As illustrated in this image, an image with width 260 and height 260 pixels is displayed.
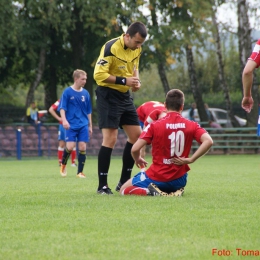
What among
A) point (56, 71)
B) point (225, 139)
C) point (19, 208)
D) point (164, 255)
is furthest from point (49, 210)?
point (56, 71)

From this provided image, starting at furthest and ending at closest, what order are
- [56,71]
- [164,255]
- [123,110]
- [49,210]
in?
[56,71]
[123,110]
[49,210]
[164,255]

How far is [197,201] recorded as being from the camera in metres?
7.50

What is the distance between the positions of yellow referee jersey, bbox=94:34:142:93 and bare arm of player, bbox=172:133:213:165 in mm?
1285

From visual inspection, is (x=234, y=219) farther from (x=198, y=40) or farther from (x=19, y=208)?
(x=198, y=40)

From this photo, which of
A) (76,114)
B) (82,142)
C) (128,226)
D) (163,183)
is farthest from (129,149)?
(76,114)

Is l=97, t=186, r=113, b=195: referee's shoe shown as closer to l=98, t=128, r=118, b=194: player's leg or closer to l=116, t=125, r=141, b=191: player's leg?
l=98, t=128, r=118, b=194: player's leg

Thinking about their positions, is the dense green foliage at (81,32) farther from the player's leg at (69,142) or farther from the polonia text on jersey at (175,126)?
the polonia text on jersey at (175,126)

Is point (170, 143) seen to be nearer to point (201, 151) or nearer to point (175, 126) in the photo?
point (175, 126)

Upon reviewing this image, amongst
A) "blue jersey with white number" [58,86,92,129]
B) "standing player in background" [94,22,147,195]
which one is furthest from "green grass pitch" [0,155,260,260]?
"blue jersey with white number" [58,86,92,129]

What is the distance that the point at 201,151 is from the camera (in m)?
7.59

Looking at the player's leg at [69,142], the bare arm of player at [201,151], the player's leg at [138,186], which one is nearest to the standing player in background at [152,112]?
the player's leg at [69,142]

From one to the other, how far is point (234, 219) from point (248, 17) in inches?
993

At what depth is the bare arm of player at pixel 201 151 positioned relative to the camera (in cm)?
755

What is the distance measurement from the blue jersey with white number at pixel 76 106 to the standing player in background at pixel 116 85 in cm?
445
